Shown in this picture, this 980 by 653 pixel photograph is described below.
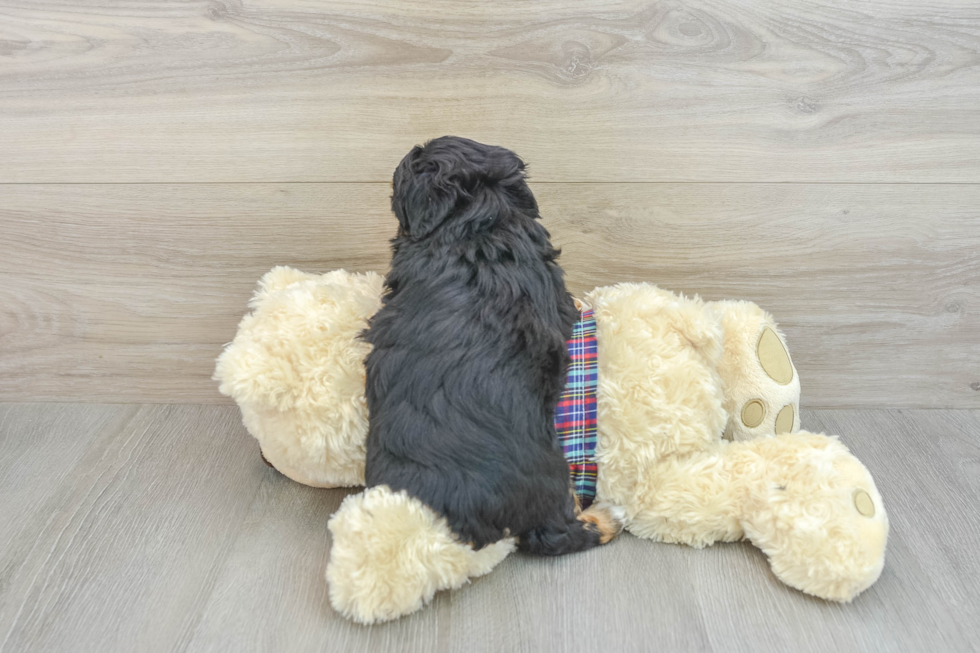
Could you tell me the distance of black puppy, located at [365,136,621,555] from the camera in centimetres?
63

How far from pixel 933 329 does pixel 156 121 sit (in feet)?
3.51

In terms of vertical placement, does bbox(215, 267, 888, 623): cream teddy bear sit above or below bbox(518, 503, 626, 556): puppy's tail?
above

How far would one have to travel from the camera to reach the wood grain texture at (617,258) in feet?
2.93

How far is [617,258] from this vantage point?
0.92 m

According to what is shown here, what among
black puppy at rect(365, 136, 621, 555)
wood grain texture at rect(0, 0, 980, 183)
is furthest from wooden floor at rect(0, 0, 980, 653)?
black puppy at rect(365, 136, 621, 555)

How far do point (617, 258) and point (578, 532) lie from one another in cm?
38

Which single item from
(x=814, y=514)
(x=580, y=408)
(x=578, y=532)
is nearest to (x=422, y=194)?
(x=580, y=408)

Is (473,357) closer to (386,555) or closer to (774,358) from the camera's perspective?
(386,555)

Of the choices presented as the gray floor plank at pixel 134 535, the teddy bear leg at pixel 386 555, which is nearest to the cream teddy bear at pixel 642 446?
the teddy bear leg at pixel 386 555

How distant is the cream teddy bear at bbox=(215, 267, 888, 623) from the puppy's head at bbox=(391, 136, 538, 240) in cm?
15

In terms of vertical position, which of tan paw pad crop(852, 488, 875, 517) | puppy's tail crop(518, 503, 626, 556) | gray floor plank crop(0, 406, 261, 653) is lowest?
gray floor plank crop(0, 406, 261, 653)

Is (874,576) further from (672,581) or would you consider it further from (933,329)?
(933,329)

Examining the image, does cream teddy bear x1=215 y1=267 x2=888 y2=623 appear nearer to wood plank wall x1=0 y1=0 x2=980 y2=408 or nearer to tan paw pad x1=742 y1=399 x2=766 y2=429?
tan paw pad x1=742 y1=399 x2=766 y2=429

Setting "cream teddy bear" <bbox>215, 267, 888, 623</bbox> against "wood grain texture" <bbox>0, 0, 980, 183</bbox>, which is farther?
"wood grain texture" <bbox>0, 0, 980, 183</bbox>
